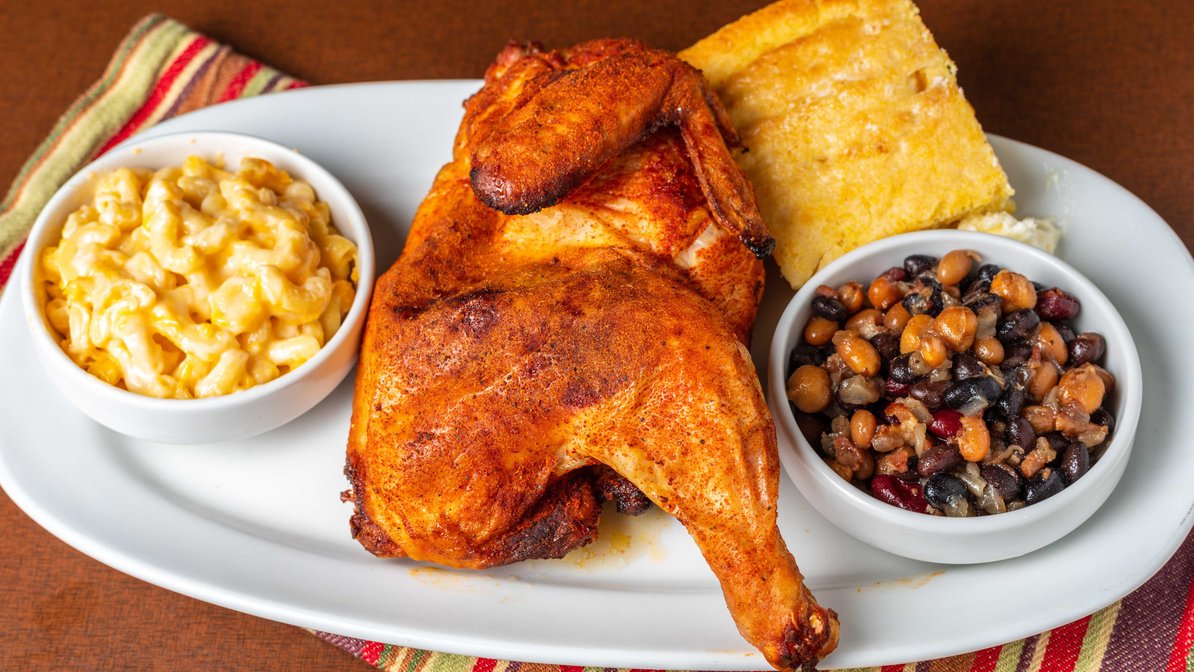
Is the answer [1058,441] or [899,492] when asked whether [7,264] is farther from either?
[1058,441]

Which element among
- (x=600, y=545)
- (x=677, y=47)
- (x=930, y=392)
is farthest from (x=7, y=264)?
(x=930, y=392)

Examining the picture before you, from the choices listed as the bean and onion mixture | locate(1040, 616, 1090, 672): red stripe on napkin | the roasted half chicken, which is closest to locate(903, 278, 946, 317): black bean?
the bean and onion mixture

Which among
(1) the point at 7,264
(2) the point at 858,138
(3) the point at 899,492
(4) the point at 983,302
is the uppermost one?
(2) the point at 858,138

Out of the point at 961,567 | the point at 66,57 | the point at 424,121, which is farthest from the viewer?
the point at 66,57

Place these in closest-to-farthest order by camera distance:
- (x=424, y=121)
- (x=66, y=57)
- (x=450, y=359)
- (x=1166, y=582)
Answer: (x=450, y=359)
(x=1166, y=582)
(x=424, y=121)
(x=66, y=57)

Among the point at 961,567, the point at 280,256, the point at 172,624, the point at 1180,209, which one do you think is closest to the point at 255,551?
the point at 172,624

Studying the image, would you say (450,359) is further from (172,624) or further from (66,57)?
(66,57)
